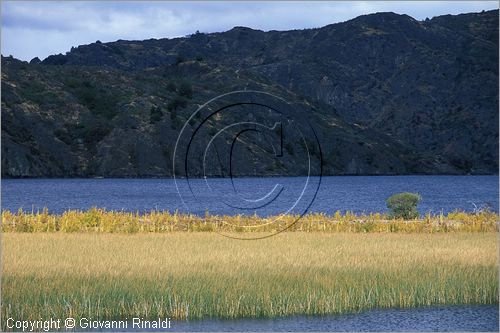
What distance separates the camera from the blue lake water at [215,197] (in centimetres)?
10981

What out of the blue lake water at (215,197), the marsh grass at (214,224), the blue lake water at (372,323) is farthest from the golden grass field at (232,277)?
the blue lake water at (215,197)

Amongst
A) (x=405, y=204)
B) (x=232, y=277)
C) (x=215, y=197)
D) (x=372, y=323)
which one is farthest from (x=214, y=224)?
(x=215, y=197)

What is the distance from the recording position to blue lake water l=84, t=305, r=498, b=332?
74.9ft

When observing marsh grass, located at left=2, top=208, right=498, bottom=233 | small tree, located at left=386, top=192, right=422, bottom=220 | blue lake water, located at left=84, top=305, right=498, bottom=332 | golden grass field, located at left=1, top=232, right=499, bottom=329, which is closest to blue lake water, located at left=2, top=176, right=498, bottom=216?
small tree, located at left=386, top=192, right=422, bottom=220

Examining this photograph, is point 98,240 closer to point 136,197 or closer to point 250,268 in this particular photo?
point 250,268

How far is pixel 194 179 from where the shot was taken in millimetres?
193625

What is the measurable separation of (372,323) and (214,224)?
81.8 feet

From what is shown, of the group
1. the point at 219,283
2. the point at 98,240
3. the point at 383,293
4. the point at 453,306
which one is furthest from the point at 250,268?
the point at 98,240

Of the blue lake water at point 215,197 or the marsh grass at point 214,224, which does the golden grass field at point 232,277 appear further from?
the blue lake water at point 215,197

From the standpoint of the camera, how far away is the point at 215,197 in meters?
144

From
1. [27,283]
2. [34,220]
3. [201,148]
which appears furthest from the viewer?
[201,148]

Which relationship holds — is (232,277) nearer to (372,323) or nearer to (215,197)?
(372,323)

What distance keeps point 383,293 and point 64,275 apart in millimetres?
10020

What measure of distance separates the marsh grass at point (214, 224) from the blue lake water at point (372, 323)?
2158cm
